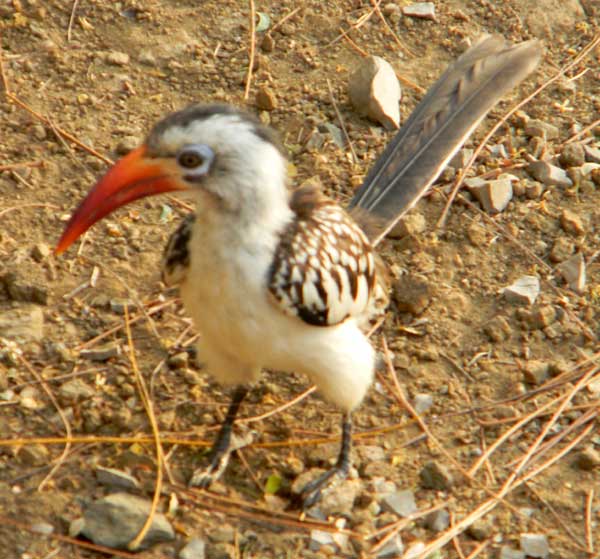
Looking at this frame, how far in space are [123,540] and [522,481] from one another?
139 centimetres

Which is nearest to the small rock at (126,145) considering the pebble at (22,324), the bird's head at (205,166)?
the pebble at (22,324)

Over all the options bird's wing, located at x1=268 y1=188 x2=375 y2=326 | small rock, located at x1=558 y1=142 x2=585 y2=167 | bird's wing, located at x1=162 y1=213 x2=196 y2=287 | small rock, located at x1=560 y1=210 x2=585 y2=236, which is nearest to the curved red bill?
bird's wing, located at x1=162 y1=213 x2=196 y2=287

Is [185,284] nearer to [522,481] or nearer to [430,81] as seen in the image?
[522,481]

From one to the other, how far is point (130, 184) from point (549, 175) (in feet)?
7.65

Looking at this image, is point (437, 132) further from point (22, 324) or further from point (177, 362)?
point (22, 324)

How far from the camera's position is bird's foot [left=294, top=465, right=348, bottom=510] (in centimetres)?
374

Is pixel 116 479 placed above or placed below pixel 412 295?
below

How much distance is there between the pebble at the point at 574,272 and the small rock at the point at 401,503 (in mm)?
1289

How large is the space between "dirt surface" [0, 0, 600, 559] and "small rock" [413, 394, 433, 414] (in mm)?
29

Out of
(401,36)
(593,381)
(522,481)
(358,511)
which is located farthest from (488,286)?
(401,36)

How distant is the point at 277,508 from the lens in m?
3.75

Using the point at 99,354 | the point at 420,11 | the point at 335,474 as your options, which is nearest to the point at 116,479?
the point at 99,354

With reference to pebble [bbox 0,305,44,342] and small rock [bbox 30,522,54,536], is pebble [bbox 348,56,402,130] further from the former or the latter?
small rock [bbox 30,522,54,536]

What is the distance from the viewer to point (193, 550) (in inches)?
139
